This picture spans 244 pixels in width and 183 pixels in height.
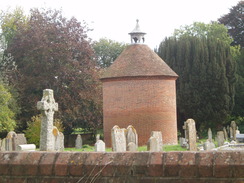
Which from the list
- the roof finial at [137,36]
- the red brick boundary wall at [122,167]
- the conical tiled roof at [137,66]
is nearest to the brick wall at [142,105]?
the conical tiled roof at [137,66]

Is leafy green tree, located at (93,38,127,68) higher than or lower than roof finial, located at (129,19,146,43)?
higher

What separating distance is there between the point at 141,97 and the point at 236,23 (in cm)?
2570

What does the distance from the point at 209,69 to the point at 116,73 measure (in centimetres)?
1255

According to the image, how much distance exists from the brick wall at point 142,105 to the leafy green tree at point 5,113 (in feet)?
21.3

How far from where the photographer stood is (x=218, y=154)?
437cm

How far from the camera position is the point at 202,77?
39.8m

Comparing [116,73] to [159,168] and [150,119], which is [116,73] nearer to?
[150,119]

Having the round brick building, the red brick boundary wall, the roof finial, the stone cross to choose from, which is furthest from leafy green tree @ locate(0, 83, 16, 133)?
the red brick boundary wall

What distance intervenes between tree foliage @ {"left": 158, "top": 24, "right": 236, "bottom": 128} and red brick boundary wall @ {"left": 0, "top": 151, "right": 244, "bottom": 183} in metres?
34.5

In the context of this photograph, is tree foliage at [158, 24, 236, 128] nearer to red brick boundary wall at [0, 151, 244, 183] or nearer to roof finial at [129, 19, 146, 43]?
roof finial at [129, 19, 146, 43]

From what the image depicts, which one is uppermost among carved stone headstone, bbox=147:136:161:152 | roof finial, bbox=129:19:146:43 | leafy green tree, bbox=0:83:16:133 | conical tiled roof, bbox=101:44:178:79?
roof finial, bbox=129:19:146:43

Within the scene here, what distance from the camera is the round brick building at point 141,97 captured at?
2958cm

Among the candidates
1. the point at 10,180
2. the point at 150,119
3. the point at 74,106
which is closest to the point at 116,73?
the point at 150,119

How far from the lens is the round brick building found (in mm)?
29578
